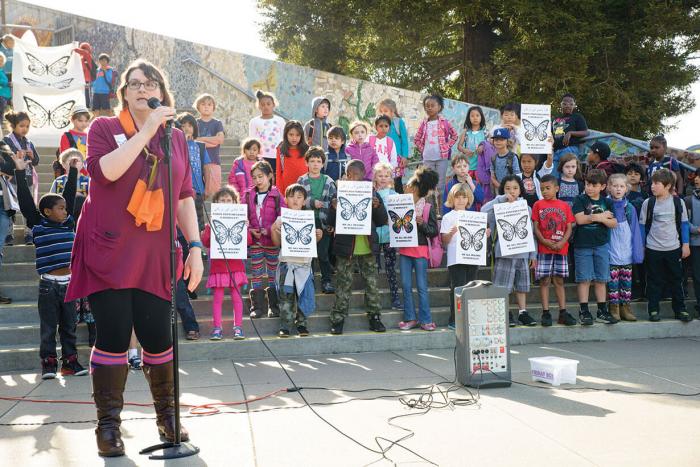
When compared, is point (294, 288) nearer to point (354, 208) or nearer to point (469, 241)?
point (354, 208)

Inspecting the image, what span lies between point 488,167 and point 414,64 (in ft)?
31.9

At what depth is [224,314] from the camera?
827 centimetres

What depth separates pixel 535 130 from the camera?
32.2 ft

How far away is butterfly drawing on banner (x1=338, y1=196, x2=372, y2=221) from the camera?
8078mm

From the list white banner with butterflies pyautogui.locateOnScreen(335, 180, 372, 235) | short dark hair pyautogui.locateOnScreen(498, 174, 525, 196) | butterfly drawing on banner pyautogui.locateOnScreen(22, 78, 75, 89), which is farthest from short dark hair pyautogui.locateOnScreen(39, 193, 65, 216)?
butterfly drawing on banner pyautogui.locateOnScreen(22, 78, 75, 89)

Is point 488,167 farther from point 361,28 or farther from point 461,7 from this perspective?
point 361,28

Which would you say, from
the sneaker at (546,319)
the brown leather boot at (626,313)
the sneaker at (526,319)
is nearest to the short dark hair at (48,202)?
the sneaker at (526,319)

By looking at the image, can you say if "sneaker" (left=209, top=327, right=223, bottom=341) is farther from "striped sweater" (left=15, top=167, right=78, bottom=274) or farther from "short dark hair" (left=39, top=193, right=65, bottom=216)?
"short dark hair" (left=39, top=193, right=65, bottom=216)

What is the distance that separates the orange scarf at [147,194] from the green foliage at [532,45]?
11.6 m

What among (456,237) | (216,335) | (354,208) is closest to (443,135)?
(456,237)

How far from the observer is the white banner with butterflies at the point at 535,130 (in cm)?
977

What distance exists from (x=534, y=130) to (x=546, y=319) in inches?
111

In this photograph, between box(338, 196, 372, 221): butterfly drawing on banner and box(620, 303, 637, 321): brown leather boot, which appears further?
box(620, 303, 637, 321): brown leather boot

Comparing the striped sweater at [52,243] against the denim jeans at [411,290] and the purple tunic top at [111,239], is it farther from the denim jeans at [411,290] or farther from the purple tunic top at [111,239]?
the denim jeans at [411,290]
